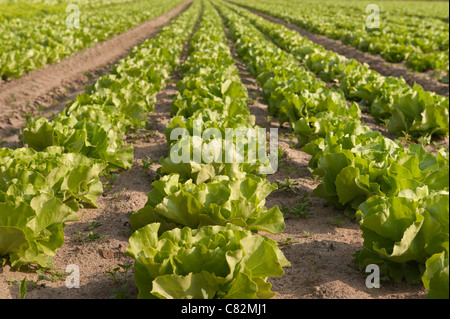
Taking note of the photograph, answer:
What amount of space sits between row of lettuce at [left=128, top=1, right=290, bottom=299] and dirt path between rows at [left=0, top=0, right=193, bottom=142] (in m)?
3.71

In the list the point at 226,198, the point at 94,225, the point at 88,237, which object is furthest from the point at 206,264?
the point at 94,225

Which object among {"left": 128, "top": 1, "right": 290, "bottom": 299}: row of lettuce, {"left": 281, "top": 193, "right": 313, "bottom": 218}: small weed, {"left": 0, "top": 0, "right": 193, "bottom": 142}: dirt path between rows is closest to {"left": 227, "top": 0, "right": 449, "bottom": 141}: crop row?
{"left": 281, "top": 193, "right": 313, "bottom": 218}: small weed

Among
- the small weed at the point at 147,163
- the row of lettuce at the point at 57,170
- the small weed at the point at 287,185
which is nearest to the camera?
the row of lettuce at the point at 57,170

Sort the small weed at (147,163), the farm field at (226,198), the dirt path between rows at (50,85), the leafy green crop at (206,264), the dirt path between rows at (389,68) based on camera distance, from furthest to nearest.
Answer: the dirt path between rows at (389,68)
the dirt path between rows at (50,85)
the small weed at (147,163)
the farm field at (226,198)
the leafy green crop at (206,264)

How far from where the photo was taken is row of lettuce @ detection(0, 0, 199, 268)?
354 cm

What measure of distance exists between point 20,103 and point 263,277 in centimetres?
805

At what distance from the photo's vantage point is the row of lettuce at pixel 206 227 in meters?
2.86

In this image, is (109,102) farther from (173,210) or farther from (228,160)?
(173,210)

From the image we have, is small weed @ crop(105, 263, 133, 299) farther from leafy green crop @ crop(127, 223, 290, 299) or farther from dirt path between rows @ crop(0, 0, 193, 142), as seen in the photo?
dirt path between rows @ crop(0, 0, 193, 142)

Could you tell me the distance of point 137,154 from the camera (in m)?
6.48

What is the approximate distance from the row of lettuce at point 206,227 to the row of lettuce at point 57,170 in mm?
742

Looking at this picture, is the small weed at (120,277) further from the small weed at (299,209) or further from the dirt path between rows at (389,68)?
the dirt path between rows at (389,68)

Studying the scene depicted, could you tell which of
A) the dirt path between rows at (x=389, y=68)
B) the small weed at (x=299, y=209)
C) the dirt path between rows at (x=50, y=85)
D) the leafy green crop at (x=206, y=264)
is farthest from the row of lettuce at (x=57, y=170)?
the dirt path between rows at (x=389, y=68)

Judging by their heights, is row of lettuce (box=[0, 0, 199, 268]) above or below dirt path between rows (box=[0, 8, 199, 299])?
above
